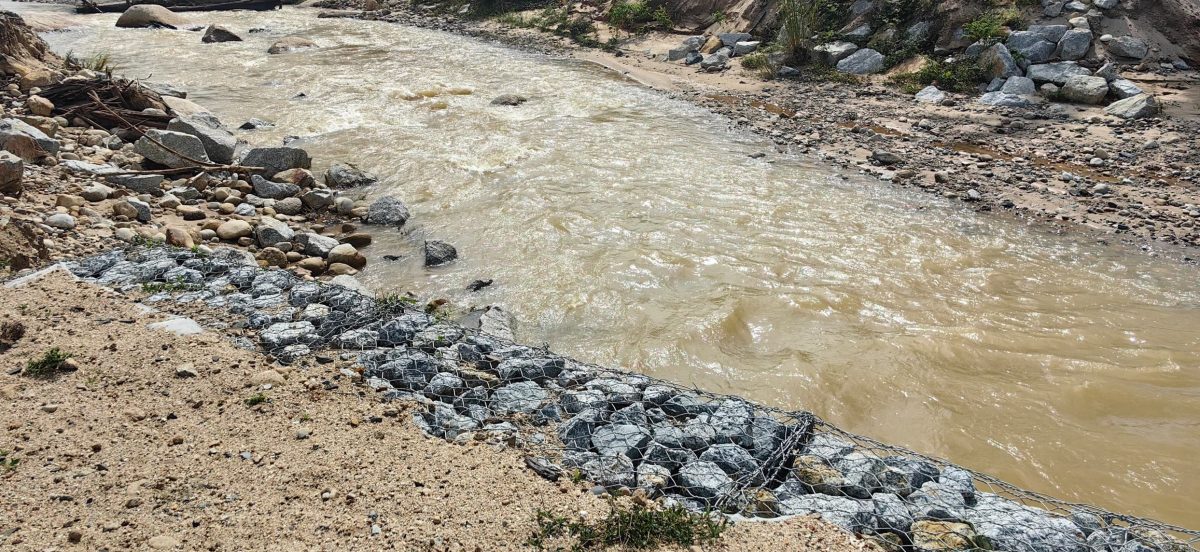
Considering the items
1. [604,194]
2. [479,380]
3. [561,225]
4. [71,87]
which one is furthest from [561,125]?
[479,380]

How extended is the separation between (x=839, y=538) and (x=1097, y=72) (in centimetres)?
1356

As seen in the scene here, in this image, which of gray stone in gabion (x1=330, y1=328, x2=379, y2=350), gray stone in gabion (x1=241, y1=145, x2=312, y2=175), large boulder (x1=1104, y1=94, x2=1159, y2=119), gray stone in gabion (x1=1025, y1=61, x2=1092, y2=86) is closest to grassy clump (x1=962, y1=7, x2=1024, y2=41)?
gray stone in gabion (x1=1025, y1=61, x2=1092, y2=86)

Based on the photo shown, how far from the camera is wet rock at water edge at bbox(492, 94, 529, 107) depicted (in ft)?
46.4

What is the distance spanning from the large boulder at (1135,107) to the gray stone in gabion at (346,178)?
501 inches

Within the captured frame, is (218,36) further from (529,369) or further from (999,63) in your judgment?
(999,63)

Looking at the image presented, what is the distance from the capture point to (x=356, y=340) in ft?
16.1

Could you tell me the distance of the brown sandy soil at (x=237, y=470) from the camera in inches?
122

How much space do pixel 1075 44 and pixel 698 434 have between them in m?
14.1

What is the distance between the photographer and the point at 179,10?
88.9ft

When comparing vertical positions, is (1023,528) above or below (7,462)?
above

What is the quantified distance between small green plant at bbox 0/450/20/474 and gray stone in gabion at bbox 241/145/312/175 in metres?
6.70

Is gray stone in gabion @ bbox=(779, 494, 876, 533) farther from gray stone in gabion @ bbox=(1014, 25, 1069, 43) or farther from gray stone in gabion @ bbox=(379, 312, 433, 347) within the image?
gray stone in gabion @ bbox=(1014, 25, 1069, 43)

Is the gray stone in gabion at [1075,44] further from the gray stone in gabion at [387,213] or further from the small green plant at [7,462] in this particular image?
the small green plant at [7,462]

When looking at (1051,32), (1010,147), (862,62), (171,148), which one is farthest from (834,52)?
(171,148)
